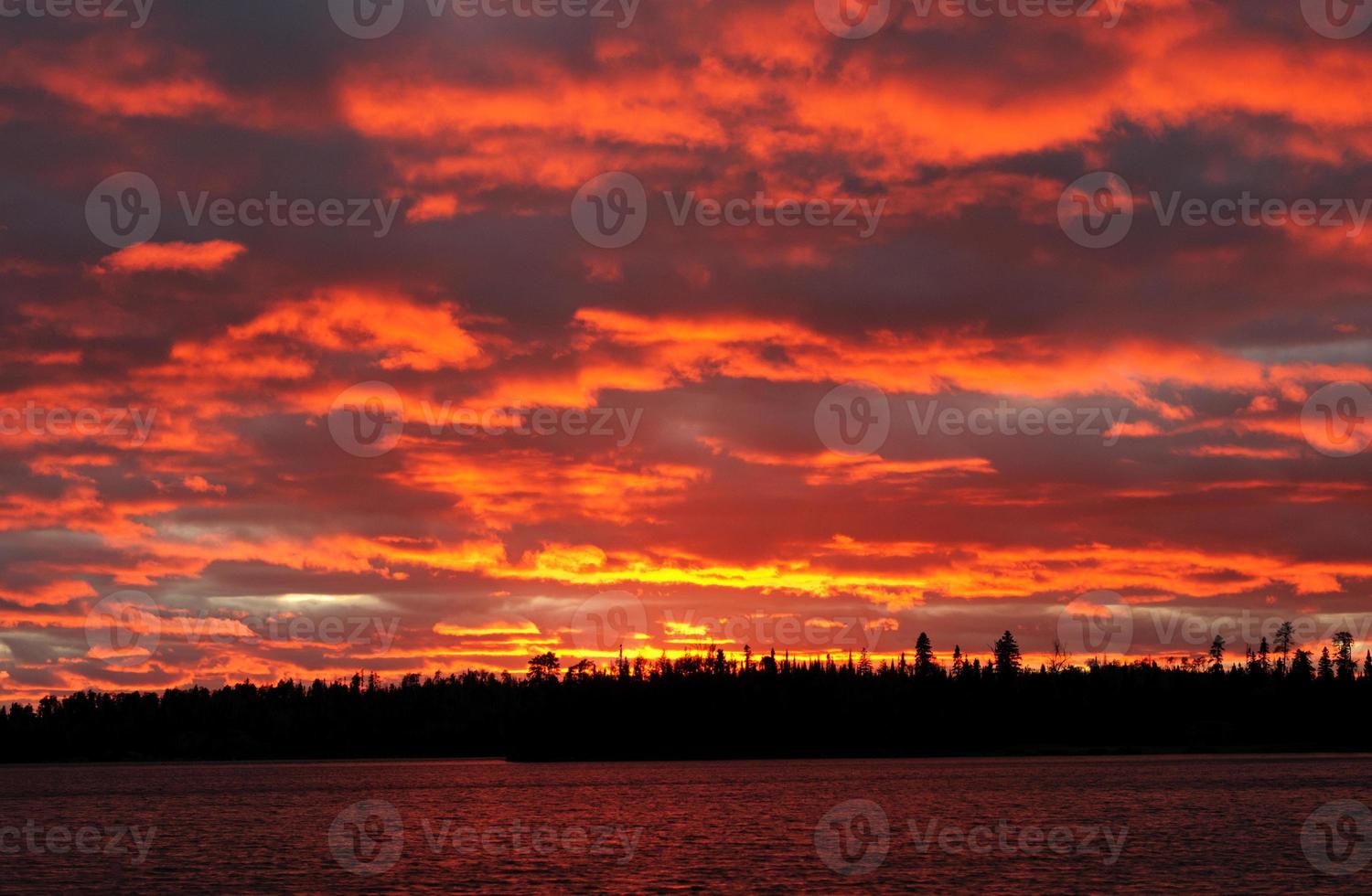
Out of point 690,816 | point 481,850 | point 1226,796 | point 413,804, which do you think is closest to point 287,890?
point 481,850

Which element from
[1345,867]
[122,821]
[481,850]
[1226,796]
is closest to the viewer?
[1345,867]

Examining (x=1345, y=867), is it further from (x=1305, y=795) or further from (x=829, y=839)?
(x=1305, y=795)

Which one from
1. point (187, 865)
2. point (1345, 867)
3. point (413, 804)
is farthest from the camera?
point (413, 804)

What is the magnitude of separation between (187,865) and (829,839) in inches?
2201

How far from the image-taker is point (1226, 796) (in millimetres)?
181500

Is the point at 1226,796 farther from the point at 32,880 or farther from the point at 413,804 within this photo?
the point at 32,880

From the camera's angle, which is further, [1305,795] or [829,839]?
[1305,795]

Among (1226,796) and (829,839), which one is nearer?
(829,839)

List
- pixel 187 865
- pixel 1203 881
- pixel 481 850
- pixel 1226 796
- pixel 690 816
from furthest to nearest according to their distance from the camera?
pixel 1226 796, pixel 690 816, pixel 481 850, pixel 187 865, pixel 1203 881

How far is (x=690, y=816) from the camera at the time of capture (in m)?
157

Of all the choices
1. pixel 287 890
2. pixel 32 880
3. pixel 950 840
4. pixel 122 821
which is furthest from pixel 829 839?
pixel 122 821

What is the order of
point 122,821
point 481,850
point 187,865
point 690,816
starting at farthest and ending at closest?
point 122,821 → point 690,816 → point 481,850 → point 187,865

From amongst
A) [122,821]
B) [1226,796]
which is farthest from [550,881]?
[1226,796]

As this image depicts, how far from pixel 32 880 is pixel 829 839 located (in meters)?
66.4
